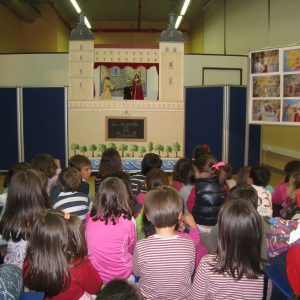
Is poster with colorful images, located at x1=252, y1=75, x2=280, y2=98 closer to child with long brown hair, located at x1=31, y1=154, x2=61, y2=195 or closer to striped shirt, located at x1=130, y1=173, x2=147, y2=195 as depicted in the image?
striped shirt, located at x1=130, y1=173, x2=147, y2=195

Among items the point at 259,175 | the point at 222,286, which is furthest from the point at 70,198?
the point at 259,175

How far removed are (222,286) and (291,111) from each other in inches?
180

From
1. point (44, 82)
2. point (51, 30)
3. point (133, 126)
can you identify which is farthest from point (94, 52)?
point (51, 30)

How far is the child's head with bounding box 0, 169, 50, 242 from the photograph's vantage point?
244 centimetres

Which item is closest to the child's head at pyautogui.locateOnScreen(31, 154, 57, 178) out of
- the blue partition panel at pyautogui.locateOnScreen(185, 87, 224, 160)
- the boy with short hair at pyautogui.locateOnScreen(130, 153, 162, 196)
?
the boy with short hair at pyautogui.locateOnScreen(130, 153, 162, 196)

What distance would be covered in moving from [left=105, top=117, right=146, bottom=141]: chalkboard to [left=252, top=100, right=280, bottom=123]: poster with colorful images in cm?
190

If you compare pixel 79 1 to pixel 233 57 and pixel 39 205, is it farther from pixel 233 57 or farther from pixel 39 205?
pixel 39 205

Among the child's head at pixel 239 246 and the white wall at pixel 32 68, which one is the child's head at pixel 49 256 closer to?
the child's head at pixel 239 246

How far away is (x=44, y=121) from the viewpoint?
790 centimetres

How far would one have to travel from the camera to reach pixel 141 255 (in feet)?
6.68

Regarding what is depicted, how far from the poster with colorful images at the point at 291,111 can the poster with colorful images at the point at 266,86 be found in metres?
0.23

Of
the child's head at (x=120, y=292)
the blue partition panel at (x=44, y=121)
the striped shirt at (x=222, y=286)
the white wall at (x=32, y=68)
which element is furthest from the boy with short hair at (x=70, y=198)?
the white wall at (x=32, y=68)

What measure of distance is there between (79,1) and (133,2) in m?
1.87

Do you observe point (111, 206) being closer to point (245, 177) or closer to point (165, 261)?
point (165, 261)
